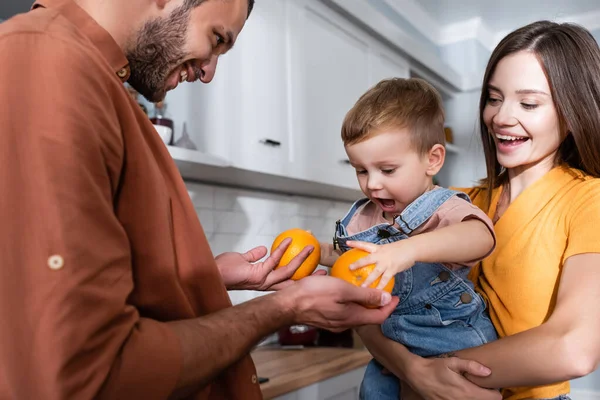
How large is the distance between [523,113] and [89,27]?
3.32ft

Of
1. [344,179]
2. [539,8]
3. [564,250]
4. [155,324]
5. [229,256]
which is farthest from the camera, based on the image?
[539,8]

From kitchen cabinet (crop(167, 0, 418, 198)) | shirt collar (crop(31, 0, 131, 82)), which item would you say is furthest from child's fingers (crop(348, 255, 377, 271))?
kitchen cabinet (crop(167, 0, 418, 198))

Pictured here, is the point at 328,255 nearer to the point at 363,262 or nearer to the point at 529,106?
the point at 363,262

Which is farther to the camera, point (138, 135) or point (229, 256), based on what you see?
point (229, 256)

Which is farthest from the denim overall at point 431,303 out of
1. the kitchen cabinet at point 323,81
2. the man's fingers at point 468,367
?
the kitchen cabinet at point 323,81

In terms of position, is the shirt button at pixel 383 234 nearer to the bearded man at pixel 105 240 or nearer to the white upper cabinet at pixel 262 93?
the bearded man at pixel 105 240

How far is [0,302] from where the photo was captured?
2.13ft

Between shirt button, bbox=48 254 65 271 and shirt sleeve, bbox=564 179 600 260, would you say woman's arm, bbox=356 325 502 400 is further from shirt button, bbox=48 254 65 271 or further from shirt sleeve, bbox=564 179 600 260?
shirt button, bbox=48 254 65 271

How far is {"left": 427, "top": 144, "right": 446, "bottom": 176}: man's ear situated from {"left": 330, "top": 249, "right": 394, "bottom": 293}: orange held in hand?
1.36 ft

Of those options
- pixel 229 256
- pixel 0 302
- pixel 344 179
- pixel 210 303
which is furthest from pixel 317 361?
pixel 0 302

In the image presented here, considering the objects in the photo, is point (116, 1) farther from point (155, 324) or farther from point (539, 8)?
point (539, 8)

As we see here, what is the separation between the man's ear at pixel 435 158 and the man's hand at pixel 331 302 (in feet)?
1.73

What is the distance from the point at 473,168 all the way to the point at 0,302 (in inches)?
185

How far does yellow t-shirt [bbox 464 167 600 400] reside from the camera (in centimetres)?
126
